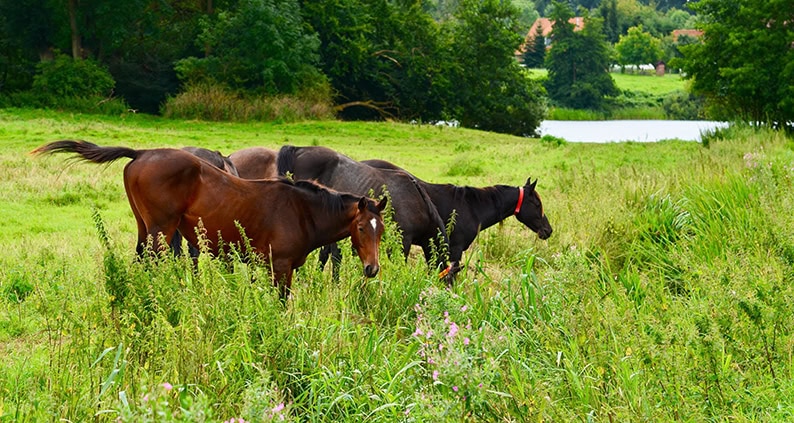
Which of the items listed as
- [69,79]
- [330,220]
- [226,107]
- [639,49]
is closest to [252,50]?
[226,107]

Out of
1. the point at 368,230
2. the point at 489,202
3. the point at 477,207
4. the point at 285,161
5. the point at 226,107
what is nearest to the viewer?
the point at 368,230

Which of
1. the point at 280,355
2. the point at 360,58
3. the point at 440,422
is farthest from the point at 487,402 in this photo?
the point at 360,58

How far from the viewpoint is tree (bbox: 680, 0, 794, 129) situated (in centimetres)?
3556

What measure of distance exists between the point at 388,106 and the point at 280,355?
4169 centimetres

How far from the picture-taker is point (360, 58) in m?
43.6

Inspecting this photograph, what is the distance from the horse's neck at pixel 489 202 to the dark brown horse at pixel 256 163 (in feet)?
7.33

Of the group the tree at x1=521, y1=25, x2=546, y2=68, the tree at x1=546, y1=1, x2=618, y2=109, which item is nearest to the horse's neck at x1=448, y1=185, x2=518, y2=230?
the tree at x1=546, y1=1, x2=618, y2=109

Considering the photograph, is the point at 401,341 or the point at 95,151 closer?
the point at 401,341

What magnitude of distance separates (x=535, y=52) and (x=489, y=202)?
85802 mm

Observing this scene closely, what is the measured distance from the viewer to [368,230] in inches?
301

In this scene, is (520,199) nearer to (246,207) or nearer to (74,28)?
(246,207)

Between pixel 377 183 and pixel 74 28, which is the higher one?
pixel 74 28

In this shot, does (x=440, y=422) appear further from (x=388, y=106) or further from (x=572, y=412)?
(x=388, y=106)

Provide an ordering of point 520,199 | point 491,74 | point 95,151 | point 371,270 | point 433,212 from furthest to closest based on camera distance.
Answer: point 491,74 < point 520,199 < point 433,212 < point 95,151 < point 371,270
